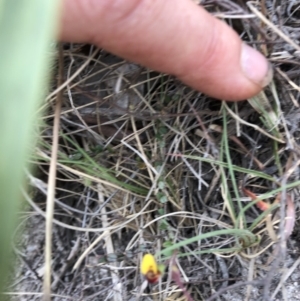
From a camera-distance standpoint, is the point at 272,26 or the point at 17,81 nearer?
the point at 17,81

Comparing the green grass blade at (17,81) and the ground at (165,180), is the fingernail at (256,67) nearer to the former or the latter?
the ground at (165,180)

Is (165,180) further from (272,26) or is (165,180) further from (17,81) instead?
(17,81)

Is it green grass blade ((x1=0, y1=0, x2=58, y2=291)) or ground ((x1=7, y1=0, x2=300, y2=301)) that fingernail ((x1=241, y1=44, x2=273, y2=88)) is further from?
green grass blade ((x1=0, y1=0, x2=58, y2=291))

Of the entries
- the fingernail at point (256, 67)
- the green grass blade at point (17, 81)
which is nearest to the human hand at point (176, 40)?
the fingernail at point (256, 67)

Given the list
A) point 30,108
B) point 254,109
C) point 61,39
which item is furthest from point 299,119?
point 30,108

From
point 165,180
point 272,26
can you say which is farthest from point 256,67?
point 165,180

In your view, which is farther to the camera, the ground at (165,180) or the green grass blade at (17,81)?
the ground at (165,180)
